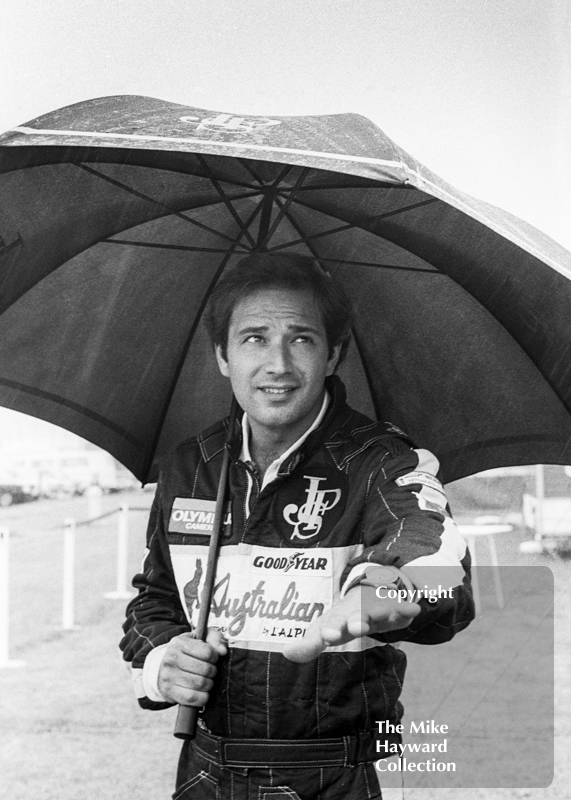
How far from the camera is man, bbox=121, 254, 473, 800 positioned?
3.90ft

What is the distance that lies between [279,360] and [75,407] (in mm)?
571

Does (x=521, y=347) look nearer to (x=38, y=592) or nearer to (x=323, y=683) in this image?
(x=323, y=683)

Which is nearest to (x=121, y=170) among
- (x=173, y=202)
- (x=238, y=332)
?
(x=173, y=202)

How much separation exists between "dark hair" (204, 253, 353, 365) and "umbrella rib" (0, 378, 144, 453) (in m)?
0.40

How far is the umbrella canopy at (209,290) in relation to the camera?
4.68 feet

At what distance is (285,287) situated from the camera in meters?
1.36

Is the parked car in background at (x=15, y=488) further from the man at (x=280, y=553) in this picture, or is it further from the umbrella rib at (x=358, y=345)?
the man at (x=280, y=553)

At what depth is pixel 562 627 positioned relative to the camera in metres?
6.30

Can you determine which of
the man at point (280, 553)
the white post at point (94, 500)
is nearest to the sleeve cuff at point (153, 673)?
the man at point (280, 553)

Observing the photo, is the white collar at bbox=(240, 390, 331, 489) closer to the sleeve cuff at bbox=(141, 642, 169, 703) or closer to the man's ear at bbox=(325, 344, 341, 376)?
the man's ear at bbox=(325, 344, 341, 376)

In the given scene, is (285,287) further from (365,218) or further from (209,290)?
(209,290)

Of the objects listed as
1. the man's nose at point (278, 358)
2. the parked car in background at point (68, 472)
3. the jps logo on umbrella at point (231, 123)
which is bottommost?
the man's nose at point (278, 358)

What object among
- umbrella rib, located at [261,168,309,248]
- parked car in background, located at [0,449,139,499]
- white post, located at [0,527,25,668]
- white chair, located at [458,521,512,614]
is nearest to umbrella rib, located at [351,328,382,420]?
umbrella rib, located at [261,168,309,248]

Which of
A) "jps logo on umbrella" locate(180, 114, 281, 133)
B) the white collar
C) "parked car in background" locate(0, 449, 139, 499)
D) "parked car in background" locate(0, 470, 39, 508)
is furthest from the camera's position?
"parked car in background" locate(0, 470, 39, 508)
